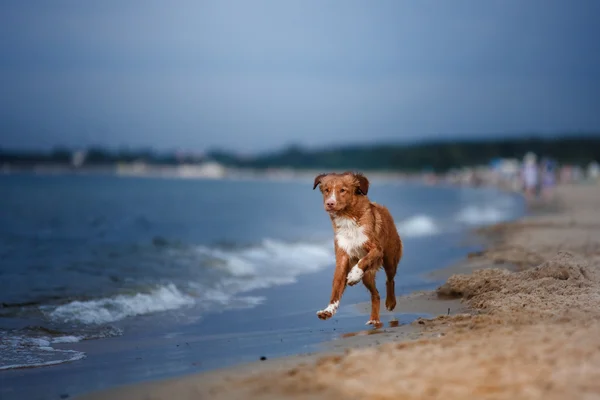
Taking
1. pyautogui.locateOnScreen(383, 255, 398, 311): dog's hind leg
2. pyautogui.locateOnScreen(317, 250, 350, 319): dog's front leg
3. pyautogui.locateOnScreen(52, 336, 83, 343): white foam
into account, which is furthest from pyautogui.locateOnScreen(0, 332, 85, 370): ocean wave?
pyautogui.locateOnScreen(383, 255, 398, 311): dog's hind leg

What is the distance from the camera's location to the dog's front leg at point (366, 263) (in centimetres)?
696

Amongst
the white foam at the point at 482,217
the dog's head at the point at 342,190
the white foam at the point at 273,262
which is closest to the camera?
the dog's head at the point at 342,190

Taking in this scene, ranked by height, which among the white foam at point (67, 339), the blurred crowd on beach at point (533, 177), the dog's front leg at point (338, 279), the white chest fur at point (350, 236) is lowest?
→ the blurred crowd on beach at point (533, 177)

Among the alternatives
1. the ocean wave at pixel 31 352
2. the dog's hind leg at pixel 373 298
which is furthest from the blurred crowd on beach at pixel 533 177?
the ocean wave at pixel 31 352

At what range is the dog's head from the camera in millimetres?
6867

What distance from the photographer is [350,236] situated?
279 inches

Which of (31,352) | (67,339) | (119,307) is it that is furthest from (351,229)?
(119,307)

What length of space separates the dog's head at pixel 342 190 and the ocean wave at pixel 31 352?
295 cm

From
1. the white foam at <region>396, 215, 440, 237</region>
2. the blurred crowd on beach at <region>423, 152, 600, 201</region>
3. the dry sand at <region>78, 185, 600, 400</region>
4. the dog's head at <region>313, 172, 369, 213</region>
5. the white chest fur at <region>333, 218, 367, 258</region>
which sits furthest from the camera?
the blurred crowd on beach at <region>423, 152, 600, 201</region>

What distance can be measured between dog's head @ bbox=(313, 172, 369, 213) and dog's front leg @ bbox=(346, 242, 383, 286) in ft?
1.48

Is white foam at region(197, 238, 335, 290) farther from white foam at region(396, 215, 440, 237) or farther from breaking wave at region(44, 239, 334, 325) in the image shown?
white foam at region(396, 215, 440, 237)

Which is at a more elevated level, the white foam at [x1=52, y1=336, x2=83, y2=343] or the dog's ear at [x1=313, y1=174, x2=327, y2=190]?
the dog's ear at [x1=313, y1=174, x2=327, y2=190]

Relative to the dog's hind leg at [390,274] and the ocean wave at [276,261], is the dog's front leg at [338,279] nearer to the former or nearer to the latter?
the dog's hind leg at [390,274]

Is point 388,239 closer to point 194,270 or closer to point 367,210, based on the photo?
point 367,210
